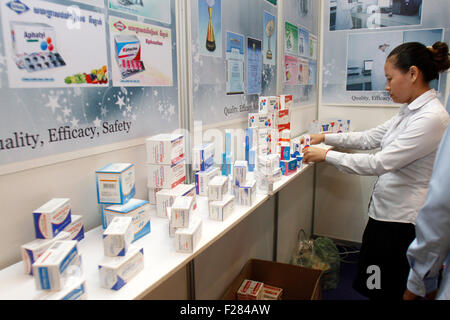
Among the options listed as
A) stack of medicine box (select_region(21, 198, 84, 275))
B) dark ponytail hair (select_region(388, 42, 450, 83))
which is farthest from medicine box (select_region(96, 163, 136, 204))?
dark ponytail hair (select_region(388, 42, 450, 83))

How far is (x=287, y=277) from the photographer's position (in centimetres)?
248

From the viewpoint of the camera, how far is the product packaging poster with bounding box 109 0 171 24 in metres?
1.26

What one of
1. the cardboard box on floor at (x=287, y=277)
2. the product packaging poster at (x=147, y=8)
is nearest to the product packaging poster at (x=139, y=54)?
the product packaging poster at (x=147, y=8)

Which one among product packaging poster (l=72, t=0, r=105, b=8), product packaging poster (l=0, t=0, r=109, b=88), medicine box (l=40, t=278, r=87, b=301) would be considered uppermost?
product packaging poster (l=72, t=0, r=105, b=8)

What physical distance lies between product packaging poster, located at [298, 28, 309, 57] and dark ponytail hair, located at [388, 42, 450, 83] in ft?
3.45

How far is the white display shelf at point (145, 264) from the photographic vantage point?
34.5 inches

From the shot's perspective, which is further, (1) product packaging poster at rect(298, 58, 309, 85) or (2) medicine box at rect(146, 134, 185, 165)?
(1) product packaging poster at rect(298, 58, 309, 85)

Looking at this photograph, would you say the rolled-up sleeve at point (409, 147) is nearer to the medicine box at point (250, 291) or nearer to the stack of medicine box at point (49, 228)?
the medicine box at point (250, 291)

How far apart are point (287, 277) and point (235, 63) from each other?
1511 millimetres

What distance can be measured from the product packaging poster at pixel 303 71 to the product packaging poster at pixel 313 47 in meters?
0.15

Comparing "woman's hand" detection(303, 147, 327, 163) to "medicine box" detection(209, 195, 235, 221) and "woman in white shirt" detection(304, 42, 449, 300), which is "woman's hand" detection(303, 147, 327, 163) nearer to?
"woman in white shirt" detection(304, 42, 449, 300)

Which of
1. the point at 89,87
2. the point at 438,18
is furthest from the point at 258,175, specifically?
the point at 438,18

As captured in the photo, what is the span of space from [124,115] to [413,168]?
162 centimetres

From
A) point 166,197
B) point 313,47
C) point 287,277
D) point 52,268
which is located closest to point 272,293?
point 287,277
